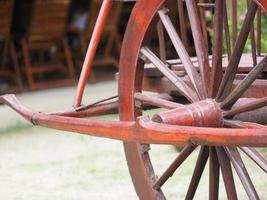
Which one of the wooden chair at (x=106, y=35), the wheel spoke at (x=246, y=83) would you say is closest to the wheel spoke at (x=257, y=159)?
the wheel spoke at (x=246, y=83)

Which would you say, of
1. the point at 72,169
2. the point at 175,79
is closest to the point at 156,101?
the point at 175,79

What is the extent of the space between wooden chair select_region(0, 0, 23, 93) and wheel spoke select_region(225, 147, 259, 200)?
596 cm

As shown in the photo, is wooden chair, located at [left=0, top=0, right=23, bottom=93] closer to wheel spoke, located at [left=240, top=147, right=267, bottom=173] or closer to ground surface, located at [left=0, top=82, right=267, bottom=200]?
ground surface, located at [left=0, top=82, right=267, bottom=200]

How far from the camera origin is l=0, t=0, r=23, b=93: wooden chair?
309 inches

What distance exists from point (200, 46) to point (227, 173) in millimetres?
464

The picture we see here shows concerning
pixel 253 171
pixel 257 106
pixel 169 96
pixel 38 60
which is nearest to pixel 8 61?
pixel 38 60

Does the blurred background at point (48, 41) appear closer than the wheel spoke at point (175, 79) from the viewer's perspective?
No

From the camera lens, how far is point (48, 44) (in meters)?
8.50

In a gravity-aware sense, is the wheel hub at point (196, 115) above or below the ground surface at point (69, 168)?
above

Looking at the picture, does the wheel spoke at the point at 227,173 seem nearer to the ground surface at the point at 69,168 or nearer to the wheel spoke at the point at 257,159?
the wheel spoke at the point at 257,159

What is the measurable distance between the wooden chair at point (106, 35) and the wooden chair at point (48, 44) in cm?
27

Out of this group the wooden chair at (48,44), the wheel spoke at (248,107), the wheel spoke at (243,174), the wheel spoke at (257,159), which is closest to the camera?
the wheel spoke at (248,107)

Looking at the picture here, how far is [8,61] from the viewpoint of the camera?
351 inches

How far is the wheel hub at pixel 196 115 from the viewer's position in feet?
6.91
